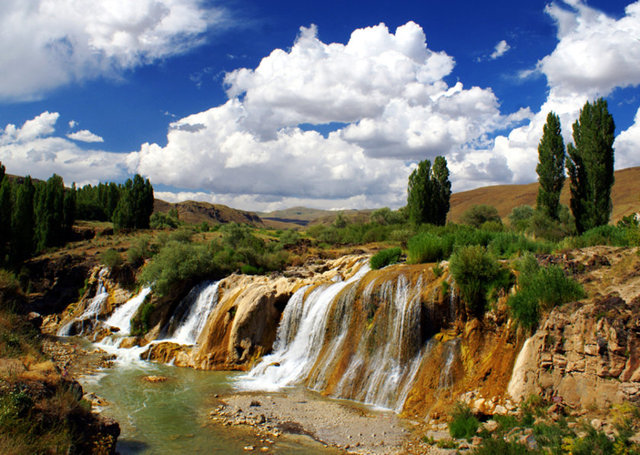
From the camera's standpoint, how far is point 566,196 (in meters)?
102

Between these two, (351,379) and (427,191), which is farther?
(427,191)

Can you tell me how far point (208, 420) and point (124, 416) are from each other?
277cm

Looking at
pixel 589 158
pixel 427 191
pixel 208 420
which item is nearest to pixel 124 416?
pixel 208 420

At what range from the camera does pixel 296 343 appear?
18859 millimetres

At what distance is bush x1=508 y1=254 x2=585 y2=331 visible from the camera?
1216 centimetres

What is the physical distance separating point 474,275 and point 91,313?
89.8 ft

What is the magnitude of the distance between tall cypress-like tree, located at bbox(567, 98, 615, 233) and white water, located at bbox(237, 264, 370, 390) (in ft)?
58.6

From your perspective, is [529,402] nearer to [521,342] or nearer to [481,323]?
[521,342]

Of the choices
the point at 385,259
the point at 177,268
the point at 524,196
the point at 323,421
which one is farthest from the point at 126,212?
the point at 524,196

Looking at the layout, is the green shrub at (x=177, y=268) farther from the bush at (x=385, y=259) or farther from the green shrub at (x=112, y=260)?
the bush at (x=385, y=259)

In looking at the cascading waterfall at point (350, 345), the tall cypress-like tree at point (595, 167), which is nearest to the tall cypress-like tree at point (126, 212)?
the cascading waterfall at point (350, 345)

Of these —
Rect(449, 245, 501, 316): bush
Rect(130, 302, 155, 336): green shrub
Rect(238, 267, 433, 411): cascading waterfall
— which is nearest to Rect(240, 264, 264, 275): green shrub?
Rect(130, 302, 155, 336): green shrub

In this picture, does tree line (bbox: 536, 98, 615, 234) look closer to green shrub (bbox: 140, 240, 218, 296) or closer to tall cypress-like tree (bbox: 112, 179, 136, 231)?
green shrub (bbox: 140, 240, 218, 296)

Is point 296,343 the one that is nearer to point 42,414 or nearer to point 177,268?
point 42,414
